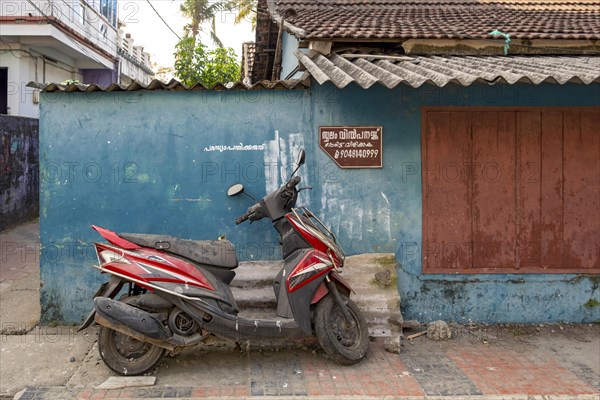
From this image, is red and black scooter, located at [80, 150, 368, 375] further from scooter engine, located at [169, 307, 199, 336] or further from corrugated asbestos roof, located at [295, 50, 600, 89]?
corrugated asbestos roof, located at [295, 50, 600, 89]

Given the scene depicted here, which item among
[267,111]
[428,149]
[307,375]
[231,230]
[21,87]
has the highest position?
Answer: [21,87]

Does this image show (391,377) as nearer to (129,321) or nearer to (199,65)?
(129,321)

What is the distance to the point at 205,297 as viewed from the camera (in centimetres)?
444

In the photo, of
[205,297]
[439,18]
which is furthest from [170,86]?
[439,18]

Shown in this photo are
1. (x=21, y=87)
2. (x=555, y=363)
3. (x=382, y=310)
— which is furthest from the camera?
(x=21, y=87)

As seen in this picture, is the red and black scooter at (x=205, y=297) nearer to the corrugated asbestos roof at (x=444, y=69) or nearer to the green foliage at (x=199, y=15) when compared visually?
the corrugated asbestos roof at (x=444, y=69)

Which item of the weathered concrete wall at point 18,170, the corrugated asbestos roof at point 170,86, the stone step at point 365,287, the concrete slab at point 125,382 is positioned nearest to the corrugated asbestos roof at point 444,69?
the corrugated asbestos roof at point 170,86

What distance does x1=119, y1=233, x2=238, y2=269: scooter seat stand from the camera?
4.46 meters

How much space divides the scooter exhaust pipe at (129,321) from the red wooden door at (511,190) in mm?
3018

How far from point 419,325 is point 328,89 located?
276 centimetres

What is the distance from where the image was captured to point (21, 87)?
45.5ft

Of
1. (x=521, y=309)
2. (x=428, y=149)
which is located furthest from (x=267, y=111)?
(x=521, y=309)

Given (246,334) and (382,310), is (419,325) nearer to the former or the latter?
(382,310)

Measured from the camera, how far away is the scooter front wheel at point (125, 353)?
442 centimetres
